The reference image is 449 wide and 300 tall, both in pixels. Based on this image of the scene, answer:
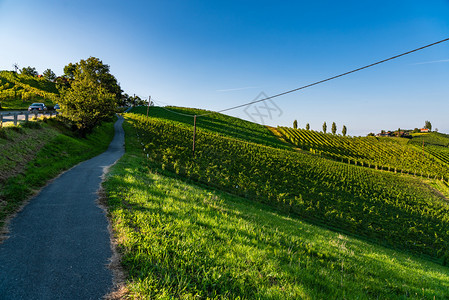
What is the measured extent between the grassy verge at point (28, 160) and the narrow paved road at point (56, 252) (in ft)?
2.81

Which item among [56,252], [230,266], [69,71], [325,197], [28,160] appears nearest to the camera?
[230,266]

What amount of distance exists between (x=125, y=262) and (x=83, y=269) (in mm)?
870

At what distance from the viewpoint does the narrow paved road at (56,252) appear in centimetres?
358

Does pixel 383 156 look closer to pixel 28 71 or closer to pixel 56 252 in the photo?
pixel 56 252

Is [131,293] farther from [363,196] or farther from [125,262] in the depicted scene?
[363,196]

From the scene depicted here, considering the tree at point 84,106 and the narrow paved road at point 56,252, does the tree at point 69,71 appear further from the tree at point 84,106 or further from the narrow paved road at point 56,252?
the narrow paved road at point 56,252

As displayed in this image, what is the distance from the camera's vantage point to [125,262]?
4.26 metres

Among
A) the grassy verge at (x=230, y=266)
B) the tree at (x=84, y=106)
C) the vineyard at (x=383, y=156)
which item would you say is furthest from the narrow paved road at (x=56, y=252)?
the vineyard at (x=383, y=156)

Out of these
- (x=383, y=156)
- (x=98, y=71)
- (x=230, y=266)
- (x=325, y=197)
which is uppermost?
(x=98, y=71)

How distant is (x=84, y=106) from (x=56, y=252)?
29.3m

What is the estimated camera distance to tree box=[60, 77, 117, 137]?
26969mm

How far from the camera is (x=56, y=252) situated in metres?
4.78

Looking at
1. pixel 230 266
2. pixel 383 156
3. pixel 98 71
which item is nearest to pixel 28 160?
pixel 230 266

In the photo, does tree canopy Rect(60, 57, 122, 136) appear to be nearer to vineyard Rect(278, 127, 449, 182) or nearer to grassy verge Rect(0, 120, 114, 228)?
grassy verge Rect(0, 120, 114, 228)
